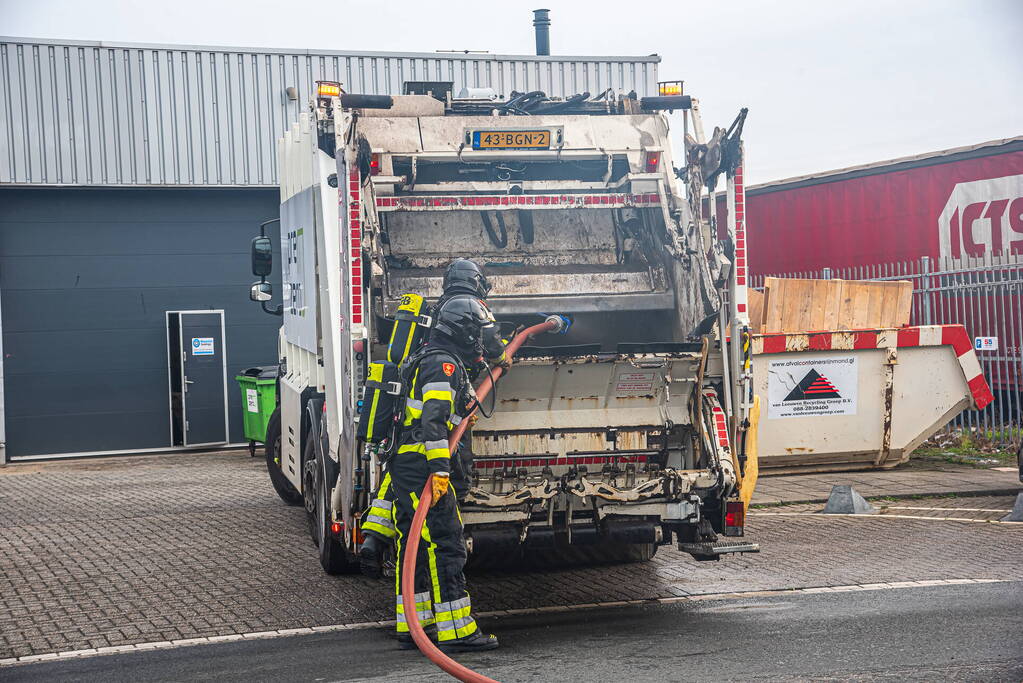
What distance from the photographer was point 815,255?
18172 millimetres

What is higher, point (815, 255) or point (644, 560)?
point (815, 255)

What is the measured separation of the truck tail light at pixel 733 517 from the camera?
22.8ft

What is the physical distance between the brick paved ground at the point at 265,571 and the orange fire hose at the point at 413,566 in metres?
1.13

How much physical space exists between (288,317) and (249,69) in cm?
761

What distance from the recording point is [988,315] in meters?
14.3

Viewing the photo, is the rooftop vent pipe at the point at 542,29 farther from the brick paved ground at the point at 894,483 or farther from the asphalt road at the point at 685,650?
the asphalt road at the point at 685,650

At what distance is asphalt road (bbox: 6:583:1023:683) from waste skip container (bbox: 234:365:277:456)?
838 cm

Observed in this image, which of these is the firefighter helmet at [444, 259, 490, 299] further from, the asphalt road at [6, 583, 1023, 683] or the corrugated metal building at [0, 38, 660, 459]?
the corrugated metal building at [0, 38, 660, 459]

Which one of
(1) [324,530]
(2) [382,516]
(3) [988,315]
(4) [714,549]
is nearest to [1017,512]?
(4) [714,549]

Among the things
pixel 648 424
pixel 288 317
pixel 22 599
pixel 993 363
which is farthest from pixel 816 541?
pixel 993 363

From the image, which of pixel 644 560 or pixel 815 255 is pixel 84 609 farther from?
pixel 815 255

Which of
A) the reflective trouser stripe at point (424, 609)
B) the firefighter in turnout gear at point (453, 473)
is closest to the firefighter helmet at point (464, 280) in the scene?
the firefighter in turnout gear at point (453, 473)

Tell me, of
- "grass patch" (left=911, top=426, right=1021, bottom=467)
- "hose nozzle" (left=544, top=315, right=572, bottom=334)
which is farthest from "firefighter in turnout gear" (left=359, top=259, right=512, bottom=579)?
"grass patch" (left=911, top=426, right=1021, bottom=467)

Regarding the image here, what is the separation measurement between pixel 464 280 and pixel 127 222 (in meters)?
11.4
